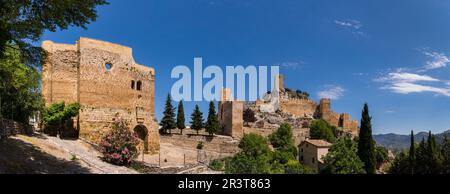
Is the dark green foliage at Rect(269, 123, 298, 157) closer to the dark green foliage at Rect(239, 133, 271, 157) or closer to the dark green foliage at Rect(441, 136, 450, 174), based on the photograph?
the dark green foliage at Rect(239, 133, 271, 157)

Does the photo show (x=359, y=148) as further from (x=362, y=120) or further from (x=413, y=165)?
(x=413, y=165)

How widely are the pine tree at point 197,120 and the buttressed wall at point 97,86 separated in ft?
48.6

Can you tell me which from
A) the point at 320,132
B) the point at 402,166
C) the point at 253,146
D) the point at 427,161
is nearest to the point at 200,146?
the point at 253,146

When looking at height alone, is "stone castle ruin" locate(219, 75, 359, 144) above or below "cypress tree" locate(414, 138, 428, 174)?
above

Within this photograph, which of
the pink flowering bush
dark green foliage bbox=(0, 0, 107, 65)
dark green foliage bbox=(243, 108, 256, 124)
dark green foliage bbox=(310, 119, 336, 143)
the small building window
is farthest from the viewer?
dark green foliage bbox=(243, 108, 256, 124)

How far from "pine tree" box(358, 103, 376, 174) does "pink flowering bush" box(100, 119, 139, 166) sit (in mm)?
21651

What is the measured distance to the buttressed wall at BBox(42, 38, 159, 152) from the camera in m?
26.4

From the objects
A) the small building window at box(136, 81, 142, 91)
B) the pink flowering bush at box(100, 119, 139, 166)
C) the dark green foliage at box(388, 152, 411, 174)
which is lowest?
the dark green foliage at box(388, 152, 411, 174)

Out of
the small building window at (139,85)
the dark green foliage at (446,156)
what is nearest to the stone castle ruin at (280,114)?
the dark green foliage at (446,156)

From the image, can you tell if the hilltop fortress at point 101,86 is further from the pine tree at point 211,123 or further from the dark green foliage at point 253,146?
the pine tree at point 211,123

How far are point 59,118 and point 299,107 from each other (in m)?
48.9

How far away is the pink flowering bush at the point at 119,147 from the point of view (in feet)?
69.6

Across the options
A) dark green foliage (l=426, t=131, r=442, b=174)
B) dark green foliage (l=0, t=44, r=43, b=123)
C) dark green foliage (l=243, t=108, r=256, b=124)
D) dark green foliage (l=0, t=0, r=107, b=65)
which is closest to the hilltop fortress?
dark green foliage (l=0, t=44, r=43, b=123)
